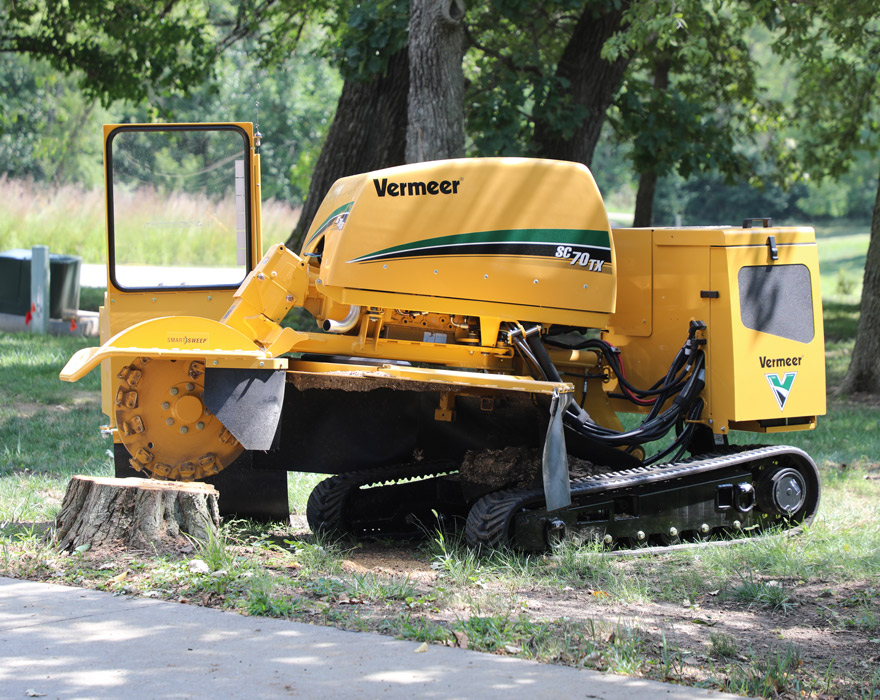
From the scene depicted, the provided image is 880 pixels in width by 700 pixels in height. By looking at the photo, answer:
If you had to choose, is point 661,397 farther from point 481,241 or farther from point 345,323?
point 345,323

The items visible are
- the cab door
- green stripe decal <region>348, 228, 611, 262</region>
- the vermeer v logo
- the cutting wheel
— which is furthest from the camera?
the cab door

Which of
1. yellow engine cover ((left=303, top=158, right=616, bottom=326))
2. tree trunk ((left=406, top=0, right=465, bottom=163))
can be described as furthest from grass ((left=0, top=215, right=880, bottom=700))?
tree trunk ((left=406, top=0, right=465, bottom=163))

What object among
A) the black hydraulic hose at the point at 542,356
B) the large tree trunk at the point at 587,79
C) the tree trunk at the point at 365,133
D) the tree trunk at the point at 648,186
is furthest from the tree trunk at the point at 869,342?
the black hydraulic hose at the point at 542,356

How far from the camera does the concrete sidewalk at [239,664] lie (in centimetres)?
370

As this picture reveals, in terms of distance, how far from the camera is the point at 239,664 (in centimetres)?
392

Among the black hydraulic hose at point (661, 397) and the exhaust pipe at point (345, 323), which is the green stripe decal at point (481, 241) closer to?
the exhaust pipe at point (345, 323)

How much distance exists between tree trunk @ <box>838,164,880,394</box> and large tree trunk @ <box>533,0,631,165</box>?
361 cm

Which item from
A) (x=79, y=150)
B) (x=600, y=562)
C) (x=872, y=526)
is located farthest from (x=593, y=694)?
(x=79, y=150)

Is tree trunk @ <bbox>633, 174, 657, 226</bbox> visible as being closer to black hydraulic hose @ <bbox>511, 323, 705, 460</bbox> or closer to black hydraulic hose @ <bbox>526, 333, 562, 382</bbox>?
black hydraulic hose @ <bbox>511, 323, 705, 460</bbox>

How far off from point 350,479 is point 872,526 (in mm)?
3192

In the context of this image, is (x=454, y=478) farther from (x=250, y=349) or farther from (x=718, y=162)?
(x=718, y=162)

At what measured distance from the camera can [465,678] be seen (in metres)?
3.83

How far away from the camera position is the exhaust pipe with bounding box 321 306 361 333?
580 cm

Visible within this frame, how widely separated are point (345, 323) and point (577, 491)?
1.55 metres
